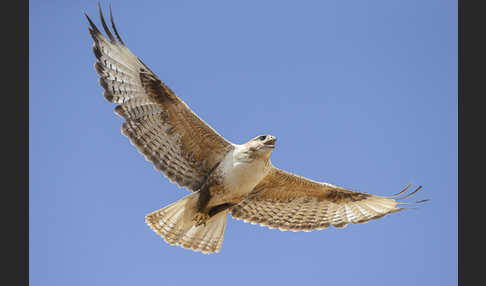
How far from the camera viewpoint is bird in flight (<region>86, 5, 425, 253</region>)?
9289 mm

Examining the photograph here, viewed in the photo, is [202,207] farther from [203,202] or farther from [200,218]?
[200,218]

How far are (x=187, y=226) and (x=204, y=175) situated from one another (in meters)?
0.96

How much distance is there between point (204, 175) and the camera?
32.6 ft

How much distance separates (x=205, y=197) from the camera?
9.71m

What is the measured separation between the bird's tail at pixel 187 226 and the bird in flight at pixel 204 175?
0.02 m

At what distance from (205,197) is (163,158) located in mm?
956

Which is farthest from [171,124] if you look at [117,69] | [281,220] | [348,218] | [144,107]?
[348,218]

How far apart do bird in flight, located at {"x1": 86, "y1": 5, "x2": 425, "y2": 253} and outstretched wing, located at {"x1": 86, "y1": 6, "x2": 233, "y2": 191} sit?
0.02m

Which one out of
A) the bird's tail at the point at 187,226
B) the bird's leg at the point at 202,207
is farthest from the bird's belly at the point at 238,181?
the bird's tail at the point at 187,226

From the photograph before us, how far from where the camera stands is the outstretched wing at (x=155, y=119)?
926 cm

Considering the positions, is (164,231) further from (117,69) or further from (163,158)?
(117,69)

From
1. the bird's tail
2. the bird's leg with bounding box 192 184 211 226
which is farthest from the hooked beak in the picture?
the bird's tail

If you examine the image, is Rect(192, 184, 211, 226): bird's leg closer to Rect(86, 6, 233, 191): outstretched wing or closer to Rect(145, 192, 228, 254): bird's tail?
Rect(145, 192, 228, 254): bird's tail

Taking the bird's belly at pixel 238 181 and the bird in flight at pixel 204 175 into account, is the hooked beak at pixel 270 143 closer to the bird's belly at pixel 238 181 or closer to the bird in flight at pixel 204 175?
the bird in flight at pixel 204 175
